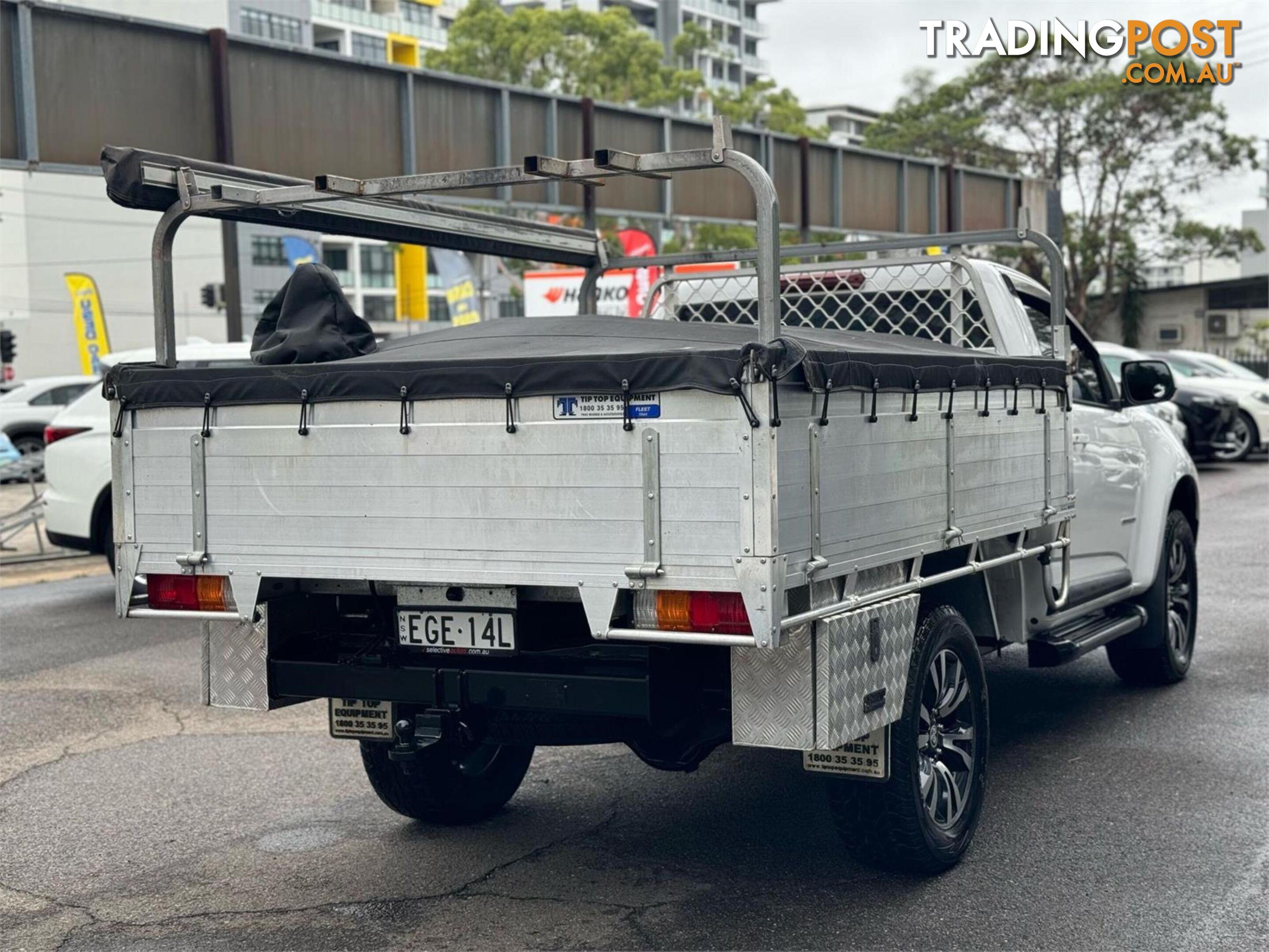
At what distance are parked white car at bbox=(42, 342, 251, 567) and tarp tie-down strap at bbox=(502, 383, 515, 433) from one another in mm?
7453

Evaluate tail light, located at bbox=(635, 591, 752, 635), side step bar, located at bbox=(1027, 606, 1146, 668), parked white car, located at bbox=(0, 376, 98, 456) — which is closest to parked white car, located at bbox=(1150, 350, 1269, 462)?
side step bar, located at bbox=(1027, 606, 1146, 668)

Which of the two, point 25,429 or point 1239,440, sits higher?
point 25,429

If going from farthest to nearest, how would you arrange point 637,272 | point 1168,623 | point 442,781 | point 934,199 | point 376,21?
point 376,21
point 934,199
point 637,272
point 1168,623
point 442,781

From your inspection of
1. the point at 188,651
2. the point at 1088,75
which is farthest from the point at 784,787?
the point at 1088,75

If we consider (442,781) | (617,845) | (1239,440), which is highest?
(1239,440)

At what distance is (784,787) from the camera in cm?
592

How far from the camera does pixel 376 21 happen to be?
81375 mm

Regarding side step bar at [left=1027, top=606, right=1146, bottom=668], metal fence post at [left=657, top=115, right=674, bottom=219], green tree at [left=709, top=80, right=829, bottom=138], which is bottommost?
side step bar at [left=1027, top=606, right=1146, bottom=668]

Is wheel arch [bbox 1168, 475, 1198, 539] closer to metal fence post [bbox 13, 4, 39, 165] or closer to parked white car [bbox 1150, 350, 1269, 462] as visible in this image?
→ metal fence post [bbox 13, 4, 39, 165]

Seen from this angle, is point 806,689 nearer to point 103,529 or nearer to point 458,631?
point 458,631

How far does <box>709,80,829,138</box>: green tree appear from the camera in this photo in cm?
4934

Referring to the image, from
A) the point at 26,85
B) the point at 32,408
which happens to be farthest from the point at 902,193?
the point at 26,85

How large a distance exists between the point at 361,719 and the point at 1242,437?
805 inches

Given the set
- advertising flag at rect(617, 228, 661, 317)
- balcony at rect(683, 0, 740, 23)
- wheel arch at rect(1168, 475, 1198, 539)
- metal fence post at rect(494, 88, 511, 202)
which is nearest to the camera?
wheel arch at rect(1168, 475, 1198, 539)
